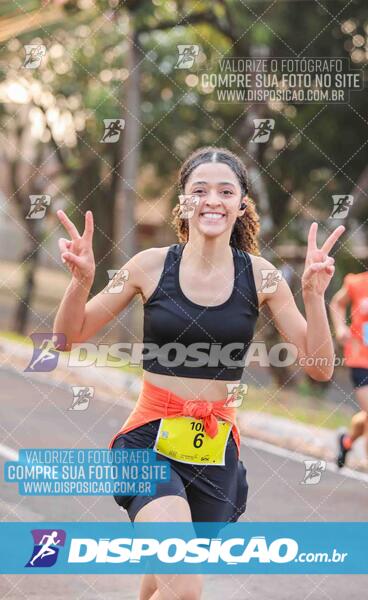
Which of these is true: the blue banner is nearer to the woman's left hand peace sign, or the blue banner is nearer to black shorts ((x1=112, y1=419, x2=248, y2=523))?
black shorts ((x1=112, y1=419, x2=248, y2=523))

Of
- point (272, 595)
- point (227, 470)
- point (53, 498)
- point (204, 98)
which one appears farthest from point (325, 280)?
point (204, 98)

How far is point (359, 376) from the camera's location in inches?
337

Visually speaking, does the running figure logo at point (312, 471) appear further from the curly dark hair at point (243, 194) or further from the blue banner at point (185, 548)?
the curly dark hair at point (243, 194)

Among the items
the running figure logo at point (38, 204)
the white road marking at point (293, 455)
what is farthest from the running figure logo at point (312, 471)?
the running figure logo at point (38, 204)

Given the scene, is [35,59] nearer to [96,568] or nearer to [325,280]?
[96,568]

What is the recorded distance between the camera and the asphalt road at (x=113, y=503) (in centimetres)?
595

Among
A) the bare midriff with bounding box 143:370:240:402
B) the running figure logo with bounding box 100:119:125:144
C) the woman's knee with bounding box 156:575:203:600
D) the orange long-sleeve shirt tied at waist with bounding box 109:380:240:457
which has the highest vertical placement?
the running figure logo with bounding box 100:119:125:144

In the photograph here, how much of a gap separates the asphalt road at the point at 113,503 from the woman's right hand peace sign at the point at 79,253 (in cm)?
211

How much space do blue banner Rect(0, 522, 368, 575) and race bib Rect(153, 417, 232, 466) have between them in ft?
0.79

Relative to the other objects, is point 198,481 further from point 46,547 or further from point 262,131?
point 262,131

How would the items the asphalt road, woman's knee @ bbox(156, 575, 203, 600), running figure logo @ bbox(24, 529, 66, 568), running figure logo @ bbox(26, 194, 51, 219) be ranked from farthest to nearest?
running figure logo @ bbox(26, 194, 51, 219) → the asphalt road → running figure logo @ bbox(24, 529, 66, 568) → woman's knee @ bbox(156, 575, 203, 600)

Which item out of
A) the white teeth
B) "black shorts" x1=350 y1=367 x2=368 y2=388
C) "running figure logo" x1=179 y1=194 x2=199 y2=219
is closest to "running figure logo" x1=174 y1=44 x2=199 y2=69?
"black shorts" x1=350 y1=367 x2=368 y2=388

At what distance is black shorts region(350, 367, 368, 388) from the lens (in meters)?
8.52

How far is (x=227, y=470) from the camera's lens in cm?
440
